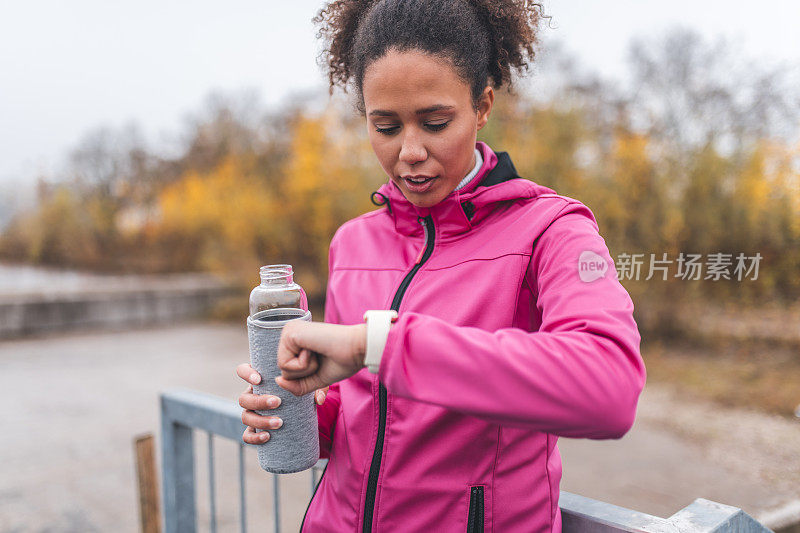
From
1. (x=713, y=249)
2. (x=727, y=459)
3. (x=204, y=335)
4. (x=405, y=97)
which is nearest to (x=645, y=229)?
(x=713, y=249)

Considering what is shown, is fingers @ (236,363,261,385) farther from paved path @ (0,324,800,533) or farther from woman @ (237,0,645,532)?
paved path @ (0,324,800,533)

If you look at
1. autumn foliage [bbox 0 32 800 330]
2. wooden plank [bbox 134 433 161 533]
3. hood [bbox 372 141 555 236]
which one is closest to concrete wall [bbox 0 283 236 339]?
autumn foliage [bbox 0 32 800 330]

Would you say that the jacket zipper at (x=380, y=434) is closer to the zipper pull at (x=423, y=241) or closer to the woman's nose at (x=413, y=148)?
the zipper pull at (x=423, y=241)

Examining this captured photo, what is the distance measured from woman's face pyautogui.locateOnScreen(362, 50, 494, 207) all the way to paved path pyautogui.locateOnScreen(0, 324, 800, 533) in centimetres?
372

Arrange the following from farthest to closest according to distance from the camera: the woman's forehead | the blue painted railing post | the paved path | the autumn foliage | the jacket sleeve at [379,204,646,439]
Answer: the autumn foliage
the paved path
the blue painted railing post
the woman's forehead
the jacket sleeve at [379,204,646,439]

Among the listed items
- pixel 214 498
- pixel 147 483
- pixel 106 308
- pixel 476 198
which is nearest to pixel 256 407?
pixel 476 198

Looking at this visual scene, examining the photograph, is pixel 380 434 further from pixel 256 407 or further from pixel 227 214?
pixel 227 214

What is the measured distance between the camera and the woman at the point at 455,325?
0.82 m

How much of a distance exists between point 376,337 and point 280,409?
0.35 metres

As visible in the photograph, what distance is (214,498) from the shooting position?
→ 2.13m

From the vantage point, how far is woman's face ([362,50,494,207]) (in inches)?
42.1

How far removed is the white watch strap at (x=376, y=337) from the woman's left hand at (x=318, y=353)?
0.02 metres

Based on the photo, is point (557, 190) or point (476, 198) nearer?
point (476, 198)

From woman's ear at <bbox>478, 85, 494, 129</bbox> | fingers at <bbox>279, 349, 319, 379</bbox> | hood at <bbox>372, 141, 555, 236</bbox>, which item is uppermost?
woman's ear at <bbox>478, 85, 494, 129</bbox>
